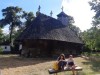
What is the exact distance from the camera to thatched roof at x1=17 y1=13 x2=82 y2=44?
119 feet

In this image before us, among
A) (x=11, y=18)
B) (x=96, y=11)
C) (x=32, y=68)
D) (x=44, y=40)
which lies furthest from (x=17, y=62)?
(x=11, y=18)

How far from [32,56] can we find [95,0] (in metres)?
15.5

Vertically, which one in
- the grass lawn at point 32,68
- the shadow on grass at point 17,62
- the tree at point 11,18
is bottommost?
the grass lawn at point 32,68

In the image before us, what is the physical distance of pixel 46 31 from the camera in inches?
1471

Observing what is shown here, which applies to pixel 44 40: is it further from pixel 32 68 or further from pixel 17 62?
pixel 32 68

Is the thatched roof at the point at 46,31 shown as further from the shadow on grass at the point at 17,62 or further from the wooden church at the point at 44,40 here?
the shadow on grass at the point at 17,62

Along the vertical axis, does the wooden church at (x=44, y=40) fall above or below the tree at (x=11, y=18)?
below

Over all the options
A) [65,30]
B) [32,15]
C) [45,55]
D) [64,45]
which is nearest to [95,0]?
[65,30]

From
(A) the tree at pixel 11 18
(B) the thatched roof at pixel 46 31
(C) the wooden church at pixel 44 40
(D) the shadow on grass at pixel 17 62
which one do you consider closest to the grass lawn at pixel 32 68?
(D) the shadow on grass at pixel 17 62

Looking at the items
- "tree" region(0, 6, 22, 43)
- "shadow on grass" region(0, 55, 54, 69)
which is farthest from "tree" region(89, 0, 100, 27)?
"tree" region(0, 6, 22, 43)

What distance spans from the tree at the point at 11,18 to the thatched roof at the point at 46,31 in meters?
36.7

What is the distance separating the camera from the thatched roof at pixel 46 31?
1422 inches

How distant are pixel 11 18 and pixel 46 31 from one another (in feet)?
138

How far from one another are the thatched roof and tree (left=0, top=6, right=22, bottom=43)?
1445 inches
